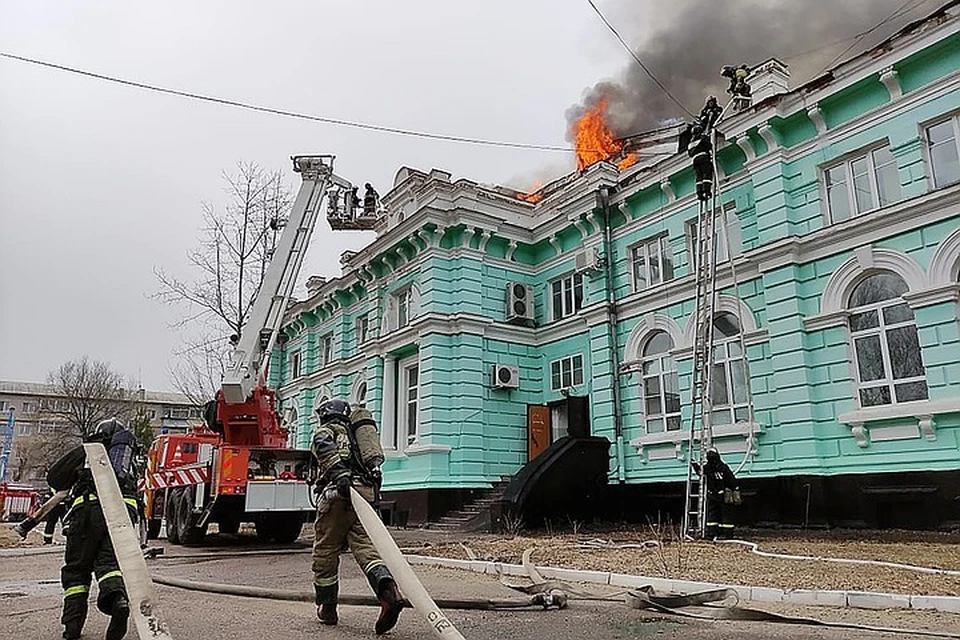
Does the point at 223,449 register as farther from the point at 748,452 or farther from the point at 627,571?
the point at 748,452

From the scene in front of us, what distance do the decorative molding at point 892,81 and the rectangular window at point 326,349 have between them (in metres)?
20.1

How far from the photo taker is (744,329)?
14.3 m

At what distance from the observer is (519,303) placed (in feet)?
66.4

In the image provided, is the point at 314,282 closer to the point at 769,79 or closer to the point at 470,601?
the point at 769,79

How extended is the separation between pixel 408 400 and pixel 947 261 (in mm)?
13818

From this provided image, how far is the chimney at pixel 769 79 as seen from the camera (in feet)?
51.1

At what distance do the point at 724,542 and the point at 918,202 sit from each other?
258 inches

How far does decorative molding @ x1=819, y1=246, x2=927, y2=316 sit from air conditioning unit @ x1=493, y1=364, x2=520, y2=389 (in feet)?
27.8

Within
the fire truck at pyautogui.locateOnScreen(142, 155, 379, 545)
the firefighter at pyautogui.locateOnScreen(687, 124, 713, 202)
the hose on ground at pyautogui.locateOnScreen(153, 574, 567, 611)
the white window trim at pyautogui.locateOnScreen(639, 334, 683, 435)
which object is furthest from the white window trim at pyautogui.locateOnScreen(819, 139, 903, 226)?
the fire truck at pyautogui.locateOnScreen(142, 155, 379, 545)

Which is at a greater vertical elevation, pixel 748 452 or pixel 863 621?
pixel 748 452

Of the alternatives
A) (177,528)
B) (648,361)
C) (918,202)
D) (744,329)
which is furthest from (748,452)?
(177,528)

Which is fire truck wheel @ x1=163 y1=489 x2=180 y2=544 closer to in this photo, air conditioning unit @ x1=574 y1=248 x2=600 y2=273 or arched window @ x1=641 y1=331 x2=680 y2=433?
arched window @ x1=641 y1=331 x2=680 y2=433

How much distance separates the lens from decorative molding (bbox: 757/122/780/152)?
1397 cm

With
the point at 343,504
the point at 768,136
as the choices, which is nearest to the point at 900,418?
the point at 768,136
